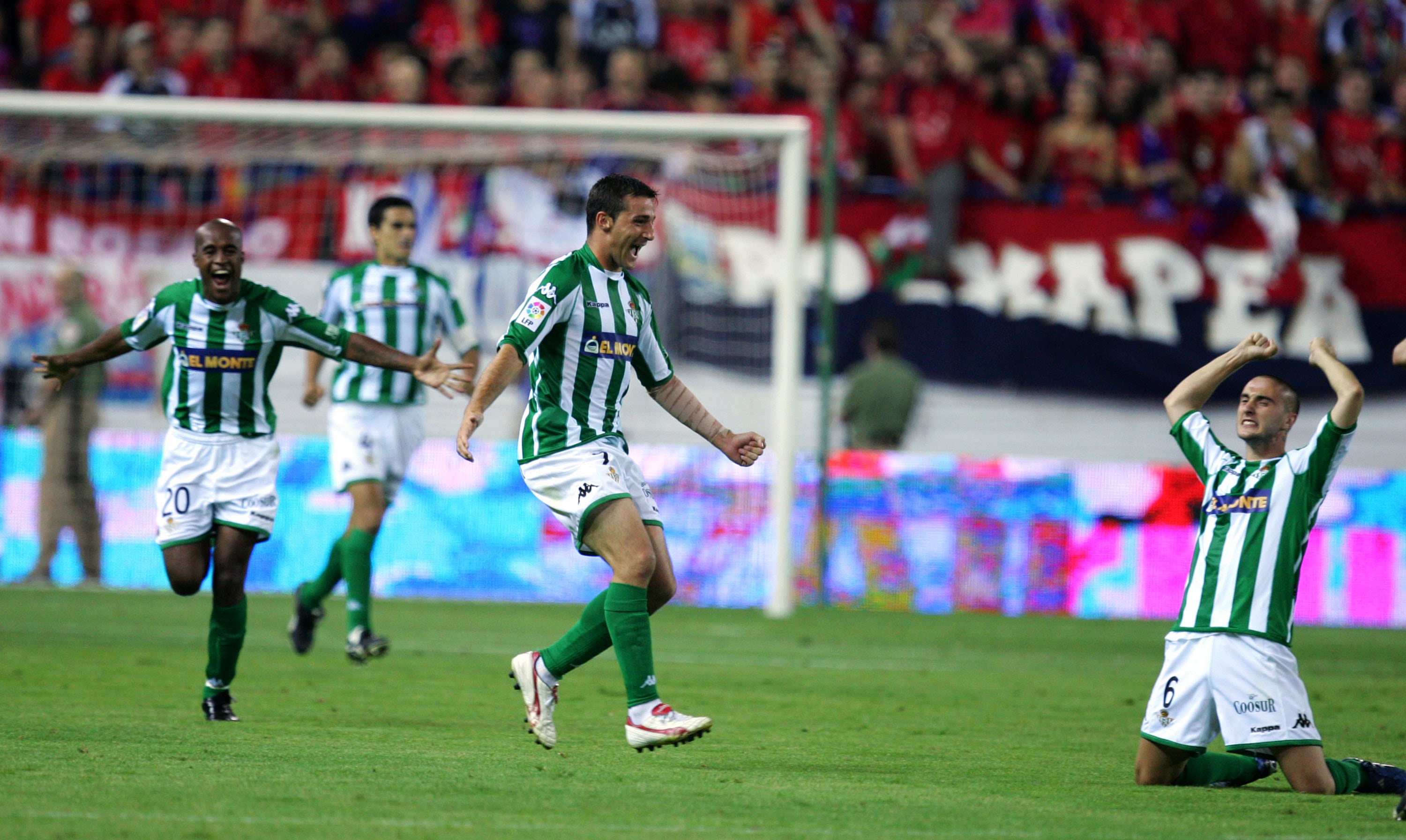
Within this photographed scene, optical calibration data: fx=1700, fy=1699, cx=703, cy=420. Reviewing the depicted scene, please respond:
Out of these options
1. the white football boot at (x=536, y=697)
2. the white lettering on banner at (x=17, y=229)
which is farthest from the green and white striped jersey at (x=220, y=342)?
the white lettering on banner at (x=17, y=229)

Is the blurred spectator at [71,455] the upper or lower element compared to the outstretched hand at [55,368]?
lower

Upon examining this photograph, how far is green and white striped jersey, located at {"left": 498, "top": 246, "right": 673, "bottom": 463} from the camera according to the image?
247 inches

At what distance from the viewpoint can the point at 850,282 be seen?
1513 centimetres

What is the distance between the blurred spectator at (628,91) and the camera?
15.9 meters

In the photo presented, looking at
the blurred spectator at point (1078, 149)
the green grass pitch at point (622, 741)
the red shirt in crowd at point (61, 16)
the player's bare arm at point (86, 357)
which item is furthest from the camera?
the red shirt in crowd at point (61, 16)

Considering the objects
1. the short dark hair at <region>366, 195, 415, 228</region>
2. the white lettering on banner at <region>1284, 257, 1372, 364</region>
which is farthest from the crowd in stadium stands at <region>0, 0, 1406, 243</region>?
the short dark hair at <region>366, 195, 415, 228</region>

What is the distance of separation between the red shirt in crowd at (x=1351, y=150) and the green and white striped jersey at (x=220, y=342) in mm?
12032

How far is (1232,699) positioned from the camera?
19.3 feet

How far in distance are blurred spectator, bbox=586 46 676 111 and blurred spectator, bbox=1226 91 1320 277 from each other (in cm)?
546

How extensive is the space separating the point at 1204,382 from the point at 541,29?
1172 cm

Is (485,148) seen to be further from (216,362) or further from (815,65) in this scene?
(216,362)

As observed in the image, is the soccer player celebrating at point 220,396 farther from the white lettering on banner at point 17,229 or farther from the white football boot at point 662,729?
the white lettering on banner at point 17,229

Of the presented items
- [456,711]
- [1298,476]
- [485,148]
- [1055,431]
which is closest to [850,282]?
[1055,431]

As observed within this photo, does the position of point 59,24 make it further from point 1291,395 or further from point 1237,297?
point 1291,395
